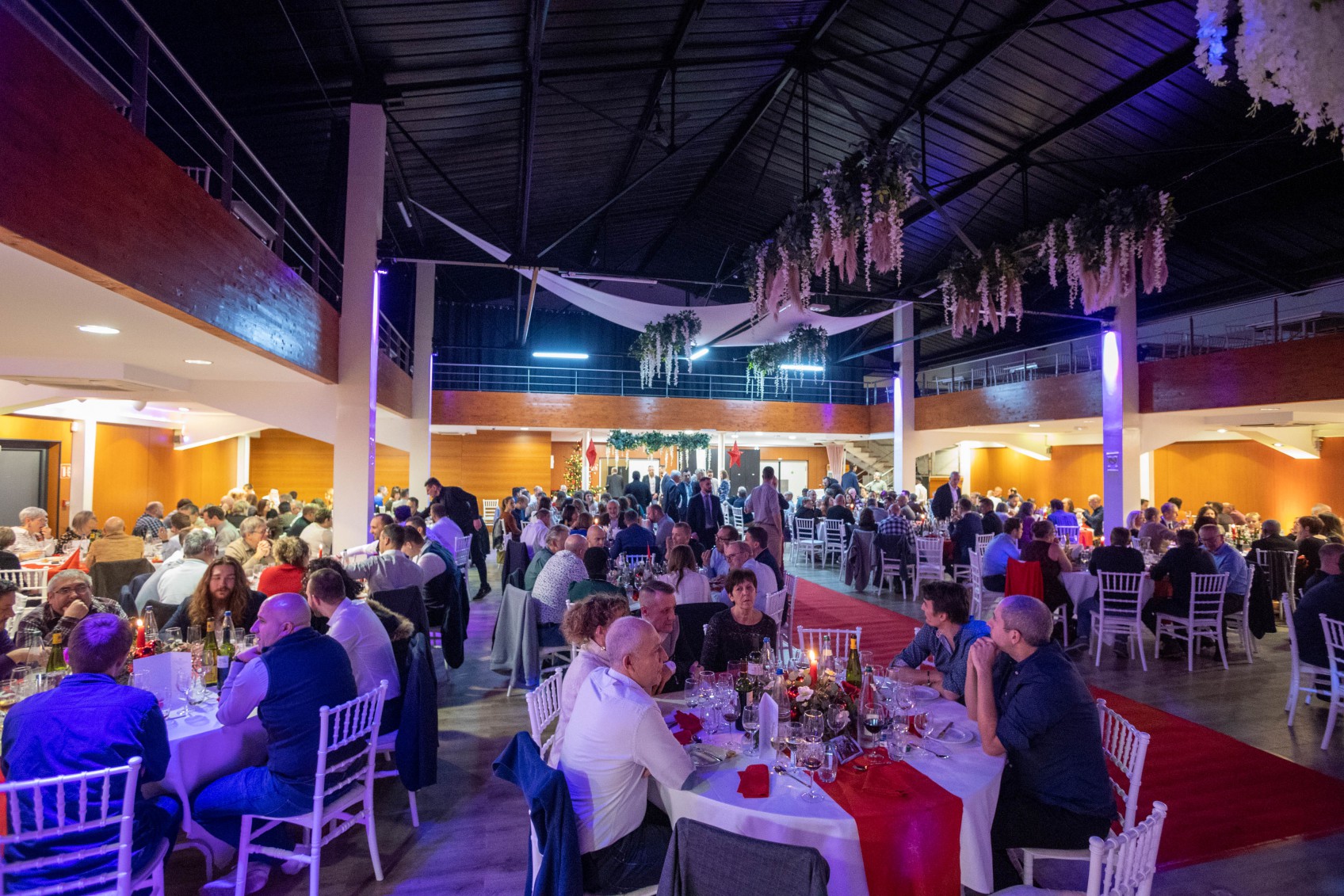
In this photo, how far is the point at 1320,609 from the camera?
493 cm

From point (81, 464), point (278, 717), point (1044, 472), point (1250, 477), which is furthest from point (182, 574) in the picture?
point (1044, 472)

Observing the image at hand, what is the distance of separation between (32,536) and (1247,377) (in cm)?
1579

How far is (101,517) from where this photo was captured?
35.6 ft

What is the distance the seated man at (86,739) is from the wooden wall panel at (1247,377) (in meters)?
12.8

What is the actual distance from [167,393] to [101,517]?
560 centimetres

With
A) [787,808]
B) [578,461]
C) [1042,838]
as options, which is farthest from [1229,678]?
[578,461]

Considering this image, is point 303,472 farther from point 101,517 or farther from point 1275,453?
point 1275,453

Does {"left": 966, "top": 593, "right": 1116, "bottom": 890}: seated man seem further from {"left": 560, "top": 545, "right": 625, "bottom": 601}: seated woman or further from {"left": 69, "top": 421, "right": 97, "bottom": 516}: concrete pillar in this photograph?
{"left": 69, "top": 421, "right": 97, "bottom": 516}: concrete pillar

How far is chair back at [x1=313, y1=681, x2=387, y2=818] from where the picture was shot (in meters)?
2.73

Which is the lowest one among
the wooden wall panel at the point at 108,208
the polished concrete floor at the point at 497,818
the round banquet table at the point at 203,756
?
the polished concrete floor at the point at 497,818

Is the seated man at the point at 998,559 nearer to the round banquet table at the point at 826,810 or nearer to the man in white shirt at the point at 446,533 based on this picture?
the round banquet table at the point at 826,810

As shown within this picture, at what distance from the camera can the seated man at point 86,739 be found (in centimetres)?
221

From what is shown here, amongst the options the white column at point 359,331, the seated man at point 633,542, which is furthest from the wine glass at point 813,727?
the white column at point 359,331

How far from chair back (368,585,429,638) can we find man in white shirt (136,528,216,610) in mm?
1104
